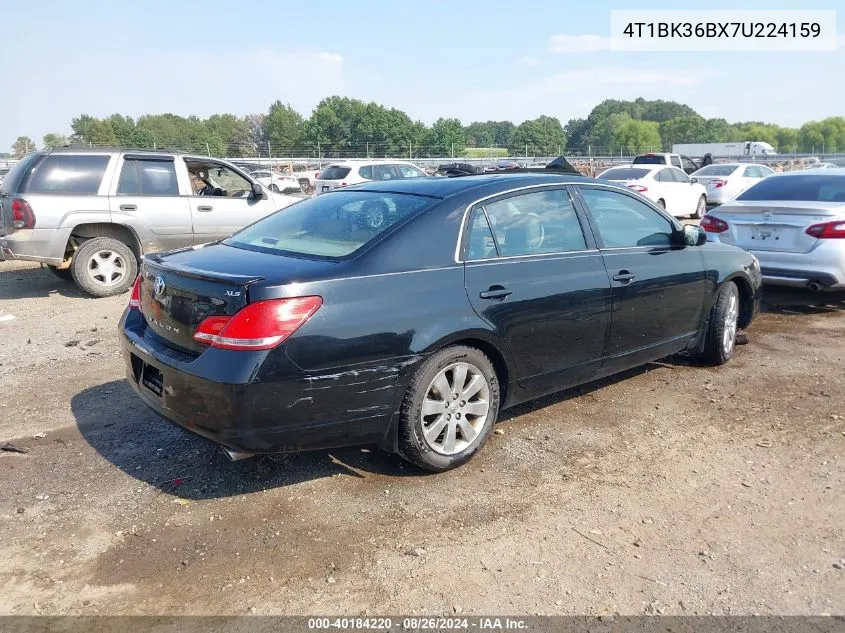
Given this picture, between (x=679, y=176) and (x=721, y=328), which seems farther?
(x=679, y=176)

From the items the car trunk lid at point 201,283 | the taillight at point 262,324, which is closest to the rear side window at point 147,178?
the car trunk lid at point 201,283

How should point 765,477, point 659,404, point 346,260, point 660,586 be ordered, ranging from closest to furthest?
point 660,586, point 346,260, point 765,477, point 659,404

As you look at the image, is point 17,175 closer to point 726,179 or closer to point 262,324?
point 262,324

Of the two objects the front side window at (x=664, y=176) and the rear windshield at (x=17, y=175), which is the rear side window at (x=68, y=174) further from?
the front side window at (x=664, y=176)

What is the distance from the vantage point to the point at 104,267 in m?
8.76

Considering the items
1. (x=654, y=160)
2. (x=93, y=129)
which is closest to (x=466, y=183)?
(x=654, y=160)

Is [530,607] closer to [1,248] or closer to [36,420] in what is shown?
[36,420]

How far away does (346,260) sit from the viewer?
3.52 meters

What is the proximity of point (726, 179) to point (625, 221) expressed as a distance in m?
17.9

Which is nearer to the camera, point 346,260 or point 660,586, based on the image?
point 660,586

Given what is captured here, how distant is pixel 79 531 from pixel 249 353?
119cm

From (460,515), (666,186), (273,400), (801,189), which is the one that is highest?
(666,186)

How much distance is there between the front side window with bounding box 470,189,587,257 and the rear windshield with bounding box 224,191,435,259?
47cm

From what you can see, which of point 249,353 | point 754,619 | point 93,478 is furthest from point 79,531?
point 754,619
